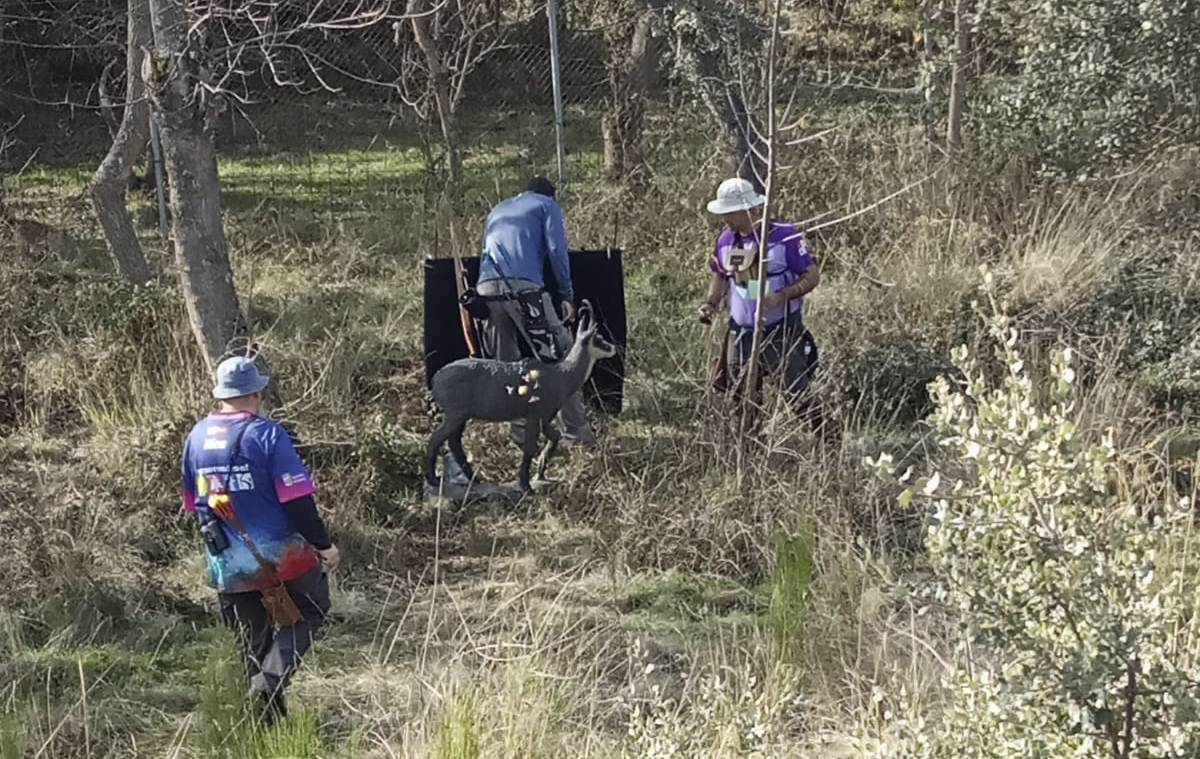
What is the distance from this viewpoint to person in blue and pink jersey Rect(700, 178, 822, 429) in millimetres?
5910

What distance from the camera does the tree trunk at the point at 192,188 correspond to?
5.06 meters

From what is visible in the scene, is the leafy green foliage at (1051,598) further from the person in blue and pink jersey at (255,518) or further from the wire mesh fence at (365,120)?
the wire mesh fence at (365,120)

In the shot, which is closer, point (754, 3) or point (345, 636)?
point (345, 636)

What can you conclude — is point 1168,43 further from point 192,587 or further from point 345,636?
point 192,587

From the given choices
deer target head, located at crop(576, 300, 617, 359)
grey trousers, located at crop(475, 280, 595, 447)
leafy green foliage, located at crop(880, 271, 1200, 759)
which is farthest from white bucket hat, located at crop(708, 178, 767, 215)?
leafy green foliage, located at crop(880, 271, 1200, 759)

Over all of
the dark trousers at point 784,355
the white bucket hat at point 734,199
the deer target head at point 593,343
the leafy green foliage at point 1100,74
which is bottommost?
the dark trousers at point 784,355

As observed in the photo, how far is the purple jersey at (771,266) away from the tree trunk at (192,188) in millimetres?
2296

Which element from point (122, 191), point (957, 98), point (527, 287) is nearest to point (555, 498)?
point (527, 287)

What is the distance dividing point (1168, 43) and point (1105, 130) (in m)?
0.74

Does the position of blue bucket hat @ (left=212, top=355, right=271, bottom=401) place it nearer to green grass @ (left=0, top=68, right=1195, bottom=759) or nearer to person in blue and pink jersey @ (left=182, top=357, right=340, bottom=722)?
person in blue and pink jersey @ (left=182, top=357, right=340, bottom=722)

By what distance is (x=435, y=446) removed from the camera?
5.92m

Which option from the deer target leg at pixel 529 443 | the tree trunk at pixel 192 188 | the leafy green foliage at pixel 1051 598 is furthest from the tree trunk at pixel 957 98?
the leafy green foliage at pixel 1051 598

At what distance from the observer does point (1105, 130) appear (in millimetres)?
6844

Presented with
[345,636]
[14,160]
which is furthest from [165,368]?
[14,160]
